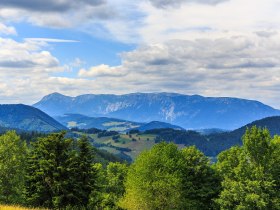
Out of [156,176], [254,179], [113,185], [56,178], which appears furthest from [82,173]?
[113,185]

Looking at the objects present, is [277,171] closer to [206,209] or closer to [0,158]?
[206,209]

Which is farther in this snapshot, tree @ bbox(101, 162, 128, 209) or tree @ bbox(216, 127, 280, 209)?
tree @ bbox(101, 162, 128, 209)

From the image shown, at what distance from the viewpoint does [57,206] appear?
54281 millimetres

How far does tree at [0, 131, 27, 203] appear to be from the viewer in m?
70.3

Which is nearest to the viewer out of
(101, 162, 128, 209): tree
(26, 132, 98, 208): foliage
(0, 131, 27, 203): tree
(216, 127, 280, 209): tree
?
(26, 132, 98, 208): foliage

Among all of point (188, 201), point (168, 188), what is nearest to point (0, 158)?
point (168, 188)

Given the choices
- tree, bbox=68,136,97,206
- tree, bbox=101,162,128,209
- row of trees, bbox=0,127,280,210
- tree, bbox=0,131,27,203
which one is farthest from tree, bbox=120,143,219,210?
tree, bbox=0,131,27,203

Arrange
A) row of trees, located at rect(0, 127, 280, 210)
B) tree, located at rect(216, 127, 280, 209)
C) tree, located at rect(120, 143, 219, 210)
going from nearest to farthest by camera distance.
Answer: row of trees, located at rect(0, 127, 280, 210) → tree, located at rect(216, 127, 280, 209) → tree, located at rect(120, 143, 219, 210)

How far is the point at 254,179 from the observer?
5994 centimetres

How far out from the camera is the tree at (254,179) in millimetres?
57188

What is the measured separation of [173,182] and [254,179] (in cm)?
1513

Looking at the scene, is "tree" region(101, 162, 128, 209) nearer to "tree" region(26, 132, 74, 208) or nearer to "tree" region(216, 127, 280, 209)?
"tree" region(26, 132, 74, 208)

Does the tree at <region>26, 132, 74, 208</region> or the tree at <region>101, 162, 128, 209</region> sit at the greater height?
the tree at <region>26, 132, 74, 208</region>

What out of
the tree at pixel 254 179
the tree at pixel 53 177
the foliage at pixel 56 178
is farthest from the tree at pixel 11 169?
the tree at pixel 254 179
